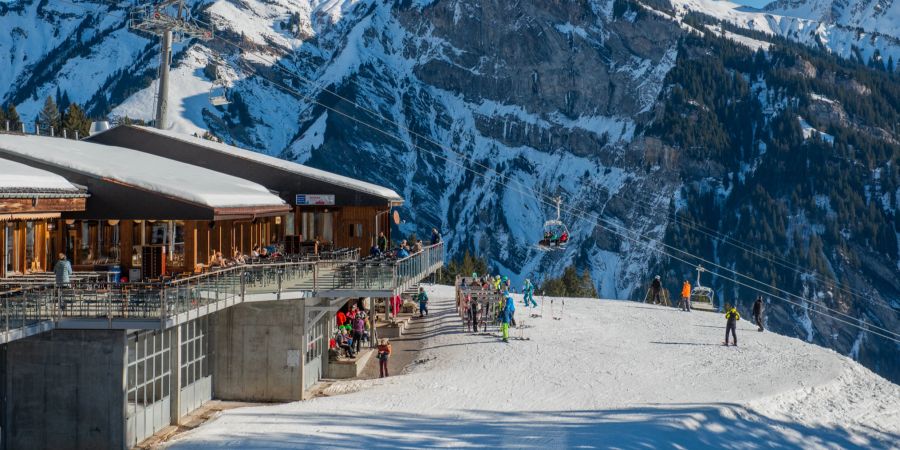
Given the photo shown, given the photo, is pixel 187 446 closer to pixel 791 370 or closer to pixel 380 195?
pixel 380 195

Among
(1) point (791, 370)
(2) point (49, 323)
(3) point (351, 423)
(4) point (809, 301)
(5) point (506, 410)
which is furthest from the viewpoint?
(4) point (809, 301)

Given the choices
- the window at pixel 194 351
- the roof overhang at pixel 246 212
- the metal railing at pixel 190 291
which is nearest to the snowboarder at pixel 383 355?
the metal railing at pixel 190 291

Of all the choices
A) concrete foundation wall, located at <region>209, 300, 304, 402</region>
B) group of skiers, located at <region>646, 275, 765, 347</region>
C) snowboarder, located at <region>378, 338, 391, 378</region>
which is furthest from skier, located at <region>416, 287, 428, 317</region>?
concrete foundation wall, located at <region>209, 300, 304, 402</region>

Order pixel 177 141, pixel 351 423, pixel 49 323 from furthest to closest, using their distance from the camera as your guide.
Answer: pixel 177 141 → pixel 351 423 → pixel 49 323

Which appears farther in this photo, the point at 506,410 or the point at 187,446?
the point at 506,410

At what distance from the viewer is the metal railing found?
66.2 feet

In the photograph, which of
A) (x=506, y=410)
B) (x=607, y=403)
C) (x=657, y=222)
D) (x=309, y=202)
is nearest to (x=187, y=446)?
(x=506, y=410)

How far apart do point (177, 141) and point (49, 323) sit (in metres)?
16.4

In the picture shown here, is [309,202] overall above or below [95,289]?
above

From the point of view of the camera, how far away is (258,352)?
27625 mm

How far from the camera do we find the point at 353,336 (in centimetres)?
3372

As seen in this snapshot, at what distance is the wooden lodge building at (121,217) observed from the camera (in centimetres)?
2389

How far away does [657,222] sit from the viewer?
641 ft

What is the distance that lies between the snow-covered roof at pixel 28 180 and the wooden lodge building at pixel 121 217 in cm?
24
